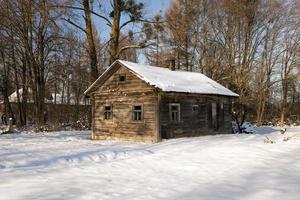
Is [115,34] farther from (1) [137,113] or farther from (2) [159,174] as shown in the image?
(2) [159,174]

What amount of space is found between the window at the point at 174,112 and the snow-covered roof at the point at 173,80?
1146 millimetres

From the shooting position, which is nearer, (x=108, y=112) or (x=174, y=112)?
(x=174, y=112)

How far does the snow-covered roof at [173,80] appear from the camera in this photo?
2050cm

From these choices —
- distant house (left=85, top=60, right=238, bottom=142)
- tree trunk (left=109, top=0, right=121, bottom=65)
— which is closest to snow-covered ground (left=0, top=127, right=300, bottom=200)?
distant house (left=85, top=60, right=238, bottom=142)

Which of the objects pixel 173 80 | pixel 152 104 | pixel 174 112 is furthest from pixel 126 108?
pixel 173 80

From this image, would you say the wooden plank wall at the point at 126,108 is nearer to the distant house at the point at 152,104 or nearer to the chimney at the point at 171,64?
the distant house at the point at 152,104

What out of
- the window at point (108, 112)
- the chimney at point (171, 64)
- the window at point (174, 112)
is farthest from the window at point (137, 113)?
the chimney at point (171, 64)

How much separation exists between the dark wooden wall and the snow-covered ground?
17.1 ft

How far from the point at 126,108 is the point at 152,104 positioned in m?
2.20

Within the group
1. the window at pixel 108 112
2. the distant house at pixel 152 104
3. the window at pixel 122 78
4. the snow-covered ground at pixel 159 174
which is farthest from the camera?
the window at pixel 108 112

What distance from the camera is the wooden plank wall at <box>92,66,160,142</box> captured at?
20.7 meters

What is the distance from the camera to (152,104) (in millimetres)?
20703

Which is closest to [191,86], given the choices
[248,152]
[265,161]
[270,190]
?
[248,152]

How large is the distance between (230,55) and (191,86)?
1732 cm
